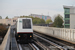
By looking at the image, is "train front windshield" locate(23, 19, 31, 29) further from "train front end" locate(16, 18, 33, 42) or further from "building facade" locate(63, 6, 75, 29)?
"building facade" locate(63, 6, 75, 29)

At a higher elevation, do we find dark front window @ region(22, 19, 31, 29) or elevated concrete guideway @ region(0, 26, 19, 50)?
dark front window @ region(22, 19, 31, 29)

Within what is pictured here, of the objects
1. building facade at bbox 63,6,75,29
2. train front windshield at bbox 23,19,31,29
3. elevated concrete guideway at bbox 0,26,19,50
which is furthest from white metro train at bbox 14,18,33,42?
building facade at bbox 63,6,75,29

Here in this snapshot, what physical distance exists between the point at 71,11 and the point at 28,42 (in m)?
48.3

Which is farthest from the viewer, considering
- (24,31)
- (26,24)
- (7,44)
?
(26,24)

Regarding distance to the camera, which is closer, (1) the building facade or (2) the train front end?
(2) the train front end

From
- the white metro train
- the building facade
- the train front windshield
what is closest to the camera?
the white metro train

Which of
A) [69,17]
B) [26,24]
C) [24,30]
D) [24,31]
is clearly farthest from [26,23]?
[69,17]

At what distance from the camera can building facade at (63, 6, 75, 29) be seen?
197 ft

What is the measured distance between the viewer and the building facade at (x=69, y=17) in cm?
6014

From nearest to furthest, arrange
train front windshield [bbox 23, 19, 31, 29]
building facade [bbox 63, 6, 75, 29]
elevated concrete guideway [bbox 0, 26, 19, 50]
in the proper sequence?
elevated concrete guideway [bbox 0, 26, 19, 50] → train front windshield [bbox 23, 19, 31, 29] → building facade [bbox 63, 6, 75, 29]

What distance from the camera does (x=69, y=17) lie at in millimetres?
61875

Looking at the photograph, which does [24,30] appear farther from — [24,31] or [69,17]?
[69,17]

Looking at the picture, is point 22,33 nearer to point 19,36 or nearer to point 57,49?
point 19,36

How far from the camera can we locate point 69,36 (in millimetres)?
19219
